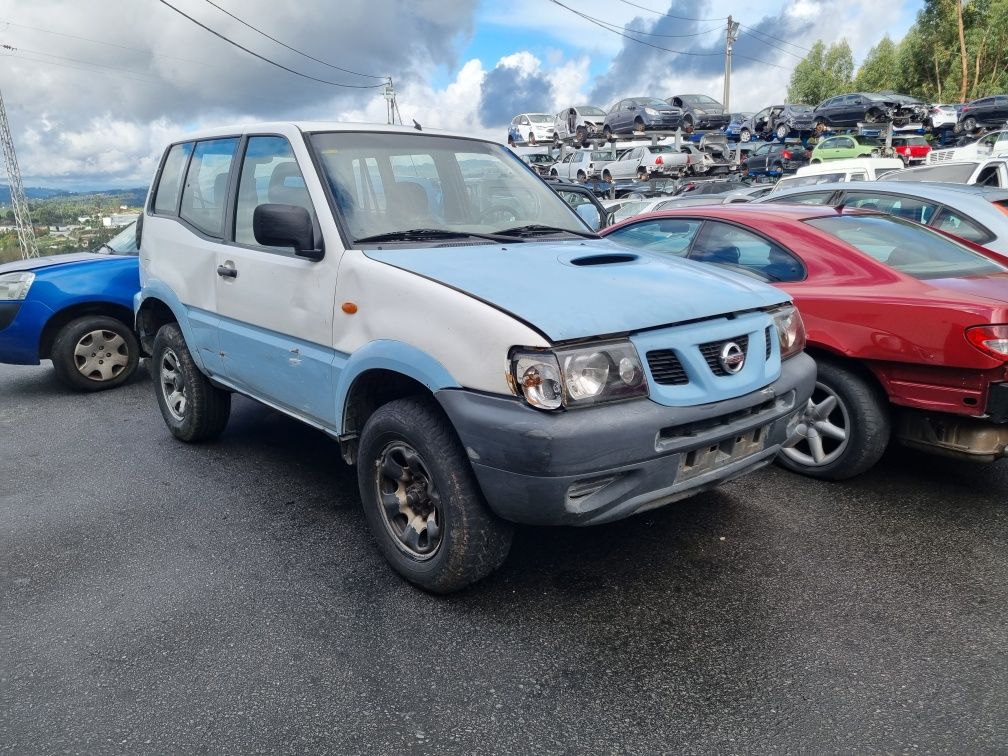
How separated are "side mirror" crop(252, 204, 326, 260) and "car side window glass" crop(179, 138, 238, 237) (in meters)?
1.08

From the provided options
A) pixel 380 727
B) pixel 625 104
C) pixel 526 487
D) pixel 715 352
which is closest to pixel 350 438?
pixel 526 487

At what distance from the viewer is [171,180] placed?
4.77 m

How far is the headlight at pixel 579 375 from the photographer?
2457mm

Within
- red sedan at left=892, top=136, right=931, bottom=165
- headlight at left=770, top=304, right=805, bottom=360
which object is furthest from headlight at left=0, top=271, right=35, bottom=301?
red sedan at left=892, top=136, right=931, bottom=165

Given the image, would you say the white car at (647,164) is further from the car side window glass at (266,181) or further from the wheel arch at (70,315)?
the car side window glass at (266,181)

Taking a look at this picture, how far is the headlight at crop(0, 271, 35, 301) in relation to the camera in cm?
614

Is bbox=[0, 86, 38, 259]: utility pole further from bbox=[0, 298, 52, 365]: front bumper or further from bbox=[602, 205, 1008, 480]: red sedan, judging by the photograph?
bbox=[602, 205, 1008, 480]: red sedan

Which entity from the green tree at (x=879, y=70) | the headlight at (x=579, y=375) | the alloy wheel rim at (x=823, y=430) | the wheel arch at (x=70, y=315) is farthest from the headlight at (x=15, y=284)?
the green tree at (x=879, y=70)

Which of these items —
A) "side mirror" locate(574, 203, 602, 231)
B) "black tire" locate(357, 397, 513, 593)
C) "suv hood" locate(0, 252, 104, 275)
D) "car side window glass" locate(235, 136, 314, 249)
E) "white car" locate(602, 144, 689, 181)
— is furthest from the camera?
"white car" locate(602, 144, 689, 181)

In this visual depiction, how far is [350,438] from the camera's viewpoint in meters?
3.28

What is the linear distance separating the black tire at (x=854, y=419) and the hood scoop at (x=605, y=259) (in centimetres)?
145

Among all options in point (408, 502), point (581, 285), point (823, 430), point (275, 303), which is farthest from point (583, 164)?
point (408, 502)

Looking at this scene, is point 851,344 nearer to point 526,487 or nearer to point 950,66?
point 526,487

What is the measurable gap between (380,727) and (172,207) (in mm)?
3640
